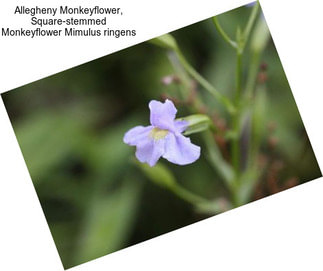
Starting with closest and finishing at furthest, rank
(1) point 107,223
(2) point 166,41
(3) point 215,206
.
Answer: (2) point 166,41 < (3) point 215,206 < (1) point 107,223

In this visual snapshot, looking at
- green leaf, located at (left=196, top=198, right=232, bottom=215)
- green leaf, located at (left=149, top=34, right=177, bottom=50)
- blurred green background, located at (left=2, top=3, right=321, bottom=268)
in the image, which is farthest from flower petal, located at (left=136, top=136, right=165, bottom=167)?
blurred green background, located at (left=2, top=3, right=321, bottom=268)

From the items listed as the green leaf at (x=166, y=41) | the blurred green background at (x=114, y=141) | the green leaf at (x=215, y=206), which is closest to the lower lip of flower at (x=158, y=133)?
the green leaf at (x=166, y=41)

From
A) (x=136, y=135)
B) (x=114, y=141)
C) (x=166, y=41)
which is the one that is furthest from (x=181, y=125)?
(x=114, y=141)

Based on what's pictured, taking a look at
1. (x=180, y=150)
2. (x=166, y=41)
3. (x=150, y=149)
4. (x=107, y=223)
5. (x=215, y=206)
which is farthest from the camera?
(x=107, y=223)

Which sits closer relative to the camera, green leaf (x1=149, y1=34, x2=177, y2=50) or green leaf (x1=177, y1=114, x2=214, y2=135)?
green leaf (x1=177, y1=114, x2=214, y2=135)

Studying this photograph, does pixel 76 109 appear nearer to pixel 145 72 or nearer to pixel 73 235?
pixel 145 72

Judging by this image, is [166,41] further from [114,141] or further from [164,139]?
[114,141]

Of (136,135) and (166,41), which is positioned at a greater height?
(166,41)

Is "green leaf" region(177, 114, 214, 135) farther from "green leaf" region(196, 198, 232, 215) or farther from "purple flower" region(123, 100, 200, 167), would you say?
"green leaf" region(196, 198, 232, 215)
